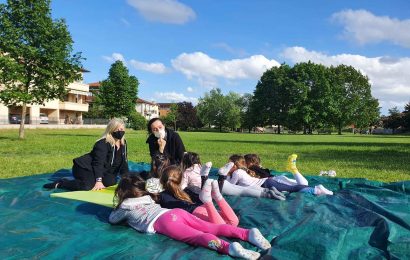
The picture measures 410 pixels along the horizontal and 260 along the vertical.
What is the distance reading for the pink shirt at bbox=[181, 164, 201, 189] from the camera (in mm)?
6012

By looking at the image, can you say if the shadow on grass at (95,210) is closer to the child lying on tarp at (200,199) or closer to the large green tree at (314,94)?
the child lying on tarp at (200,199)

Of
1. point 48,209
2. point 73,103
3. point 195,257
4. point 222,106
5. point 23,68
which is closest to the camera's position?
point 195,257

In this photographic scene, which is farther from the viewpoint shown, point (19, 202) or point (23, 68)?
point (23, 68)

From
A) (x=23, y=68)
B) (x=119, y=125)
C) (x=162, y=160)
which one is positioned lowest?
(x=162, y=160)

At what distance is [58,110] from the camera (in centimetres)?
5888

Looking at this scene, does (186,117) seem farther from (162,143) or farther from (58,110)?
(162,143)

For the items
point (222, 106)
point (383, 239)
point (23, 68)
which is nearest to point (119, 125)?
point (383, 239)

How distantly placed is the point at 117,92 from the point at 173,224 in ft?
146

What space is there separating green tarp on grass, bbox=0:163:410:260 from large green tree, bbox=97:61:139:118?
41368 mm

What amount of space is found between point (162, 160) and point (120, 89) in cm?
4174

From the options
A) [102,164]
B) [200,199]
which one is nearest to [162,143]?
[102,164]

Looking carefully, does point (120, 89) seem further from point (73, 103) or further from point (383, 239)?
point (383, 239)

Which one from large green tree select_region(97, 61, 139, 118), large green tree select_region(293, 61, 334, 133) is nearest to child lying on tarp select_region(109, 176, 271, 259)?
large green tree select_region(97, 61, 139, 118)

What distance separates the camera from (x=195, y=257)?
3471mm
